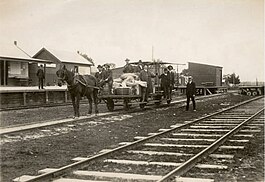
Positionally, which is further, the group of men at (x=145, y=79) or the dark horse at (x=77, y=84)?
the group of men at (x=145, y=79)

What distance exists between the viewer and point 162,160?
22.6 ft

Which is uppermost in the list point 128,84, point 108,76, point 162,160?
point 108,76

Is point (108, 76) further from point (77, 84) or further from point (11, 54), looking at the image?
point (11, 54)

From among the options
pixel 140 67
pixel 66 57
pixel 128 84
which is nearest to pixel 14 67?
pixel 66 57

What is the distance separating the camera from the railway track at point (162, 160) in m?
5.66

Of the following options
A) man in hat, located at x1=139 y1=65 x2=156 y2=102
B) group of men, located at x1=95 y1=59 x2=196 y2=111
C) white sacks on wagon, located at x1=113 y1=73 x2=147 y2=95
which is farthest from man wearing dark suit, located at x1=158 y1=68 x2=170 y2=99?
white sacks on wagon, located at x1=113 y1=73 x2=147 y2=95

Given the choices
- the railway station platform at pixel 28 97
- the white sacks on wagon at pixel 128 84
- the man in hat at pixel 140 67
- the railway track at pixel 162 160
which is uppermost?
the man in hat at pixel 140 67

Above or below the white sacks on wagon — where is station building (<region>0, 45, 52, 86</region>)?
above

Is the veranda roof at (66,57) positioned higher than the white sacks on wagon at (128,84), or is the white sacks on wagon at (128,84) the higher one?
the veranda roof at (66,57)

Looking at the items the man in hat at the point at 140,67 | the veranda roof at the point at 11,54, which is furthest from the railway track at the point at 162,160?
the veranda roof at the point at 11,54

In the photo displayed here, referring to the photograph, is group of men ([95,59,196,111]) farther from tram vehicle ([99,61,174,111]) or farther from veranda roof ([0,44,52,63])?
veranda roof ([0,44,52,63])

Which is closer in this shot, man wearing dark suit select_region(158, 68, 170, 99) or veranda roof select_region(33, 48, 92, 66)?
man wearing dark suit select_region(158, 68, 170, 99)

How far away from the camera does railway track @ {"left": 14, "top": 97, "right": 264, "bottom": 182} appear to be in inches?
223

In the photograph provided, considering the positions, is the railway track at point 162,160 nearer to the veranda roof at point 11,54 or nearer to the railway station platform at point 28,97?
the railway station platform at point 28,97
